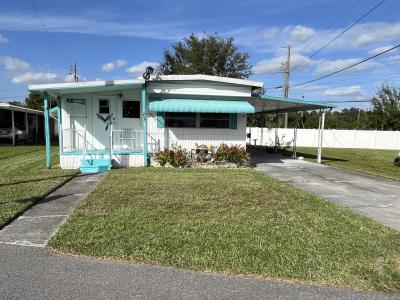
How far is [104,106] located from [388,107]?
37.7 m

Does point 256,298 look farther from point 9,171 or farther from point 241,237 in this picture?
point 9,171

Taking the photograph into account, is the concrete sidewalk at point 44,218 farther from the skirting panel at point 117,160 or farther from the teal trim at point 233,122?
the teal trim at point 233,122

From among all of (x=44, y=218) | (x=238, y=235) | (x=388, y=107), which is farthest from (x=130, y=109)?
(x=388, y=107)

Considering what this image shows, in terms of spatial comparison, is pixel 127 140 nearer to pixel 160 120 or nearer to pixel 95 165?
pixel 160 120

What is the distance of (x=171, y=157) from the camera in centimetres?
1245

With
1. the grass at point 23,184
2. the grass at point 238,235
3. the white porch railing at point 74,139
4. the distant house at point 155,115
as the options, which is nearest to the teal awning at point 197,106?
the distant house at point 155,115

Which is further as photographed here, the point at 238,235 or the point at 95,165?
the point at 95,165

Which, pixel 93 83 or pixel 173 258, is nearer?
pixel 173 258

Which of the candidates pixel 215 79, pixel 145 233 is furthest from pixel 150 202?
pixel 215 79

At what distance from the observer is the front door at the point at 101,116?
1320cm

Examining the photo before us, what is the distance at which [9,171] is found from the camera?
10930 millimetres

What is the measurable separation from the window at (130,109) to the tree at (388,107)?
35813mm

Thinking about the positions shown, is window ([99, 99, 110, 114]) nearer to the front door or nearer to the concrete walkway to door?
the front door

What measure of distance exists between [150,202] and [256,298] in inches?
154
